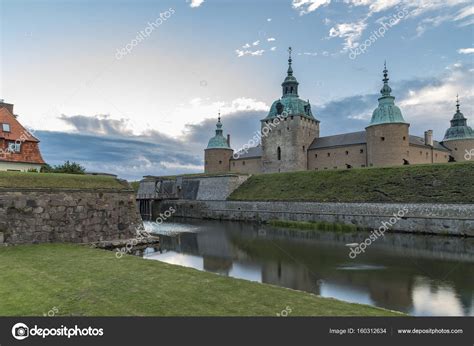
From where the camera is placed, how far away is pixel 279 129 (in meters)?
54.3

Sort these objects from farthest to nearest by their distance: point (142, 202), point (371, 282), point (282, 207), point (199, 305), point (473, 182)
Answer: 1. point (142, 202)
2. point (282, 207)
3. point (473, 182)
4. point (371, 282)
5. point (199, 305)

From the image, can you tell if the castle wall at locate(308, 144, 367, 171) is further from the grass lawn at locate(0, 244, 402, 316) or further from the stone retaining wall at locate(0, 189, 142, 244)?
the grass lawn at locate(0, 244, 402, 316)

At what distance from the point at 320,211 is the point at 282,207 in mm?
4612

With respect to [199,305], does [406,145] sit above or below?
above

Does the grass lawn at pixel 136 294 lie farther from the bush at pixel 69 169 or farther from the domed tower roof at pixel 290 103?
the domed tower roof at pixel 290 103

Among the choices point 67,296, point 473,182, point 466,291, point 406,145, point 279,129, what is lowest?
point 466,291

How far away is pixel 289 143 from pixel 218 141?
16.3 meters

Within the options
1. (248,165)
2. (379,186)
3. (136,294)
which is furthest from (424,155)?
(136,294)

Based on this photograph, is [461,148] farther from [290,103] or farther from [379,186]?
[379,186]

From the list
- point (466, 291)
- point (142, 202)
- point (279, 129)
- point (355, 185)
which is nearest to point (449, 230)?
point (355, 185)

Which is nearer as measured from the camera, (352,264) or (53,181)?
(352,264)

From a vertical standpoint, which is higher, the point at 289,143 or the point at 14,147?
the point at 289,143

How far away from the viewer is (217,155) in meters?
62.5
